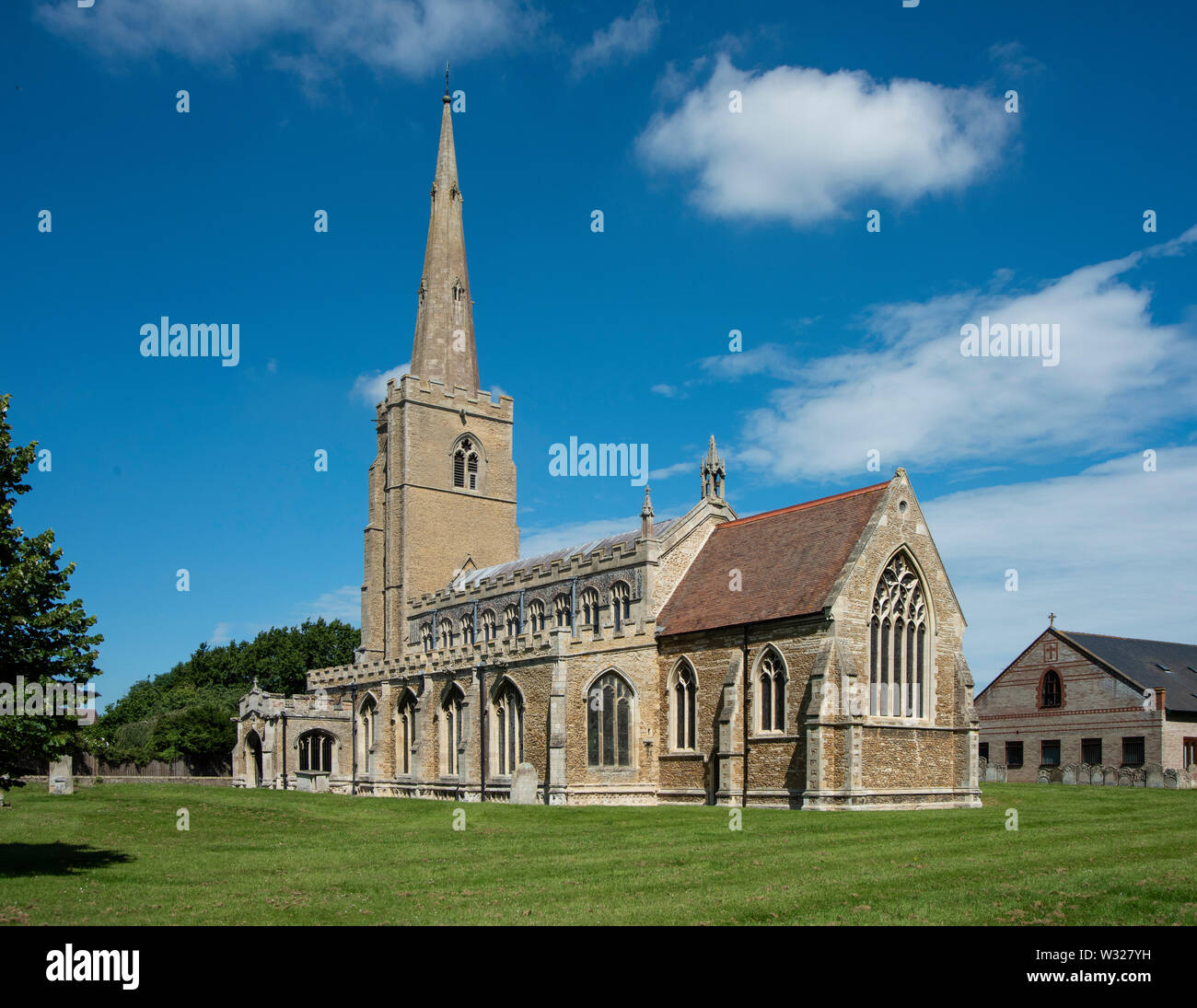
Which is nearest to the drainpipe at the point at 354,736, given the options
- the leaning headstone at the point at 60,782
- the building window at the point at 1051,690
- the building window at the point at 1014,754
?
the leaning headstone at the point at 60,782

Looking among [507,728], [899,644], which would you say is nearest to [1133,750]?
[899,644]

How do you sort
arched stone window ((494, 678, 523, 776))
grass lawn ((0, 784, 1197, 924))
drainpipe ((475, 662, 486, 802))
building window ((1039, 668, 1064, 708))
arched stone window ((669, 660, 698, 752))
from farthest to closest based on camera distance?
building window ((1039, 668, 1064, 708))
drainpipe ((475, 662, 486, 802))
arched stone window ((494, 678, 523, 776))
arched stone window ((669, 660, 698, 752))
grass lawn ((0, 784, 1197, 924))

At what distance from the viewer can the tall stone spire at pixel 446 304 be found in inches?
2377

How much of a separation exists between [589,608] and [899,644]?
14.2m

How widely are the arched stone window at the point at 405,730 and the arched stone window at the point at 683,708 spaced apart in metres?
12.6

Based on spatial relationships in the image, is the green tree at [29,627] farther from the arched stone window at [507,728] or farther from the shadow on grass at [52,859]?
the arched stone window at [507,728]

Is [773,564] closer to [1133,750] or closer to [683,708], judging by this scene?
[683,708]

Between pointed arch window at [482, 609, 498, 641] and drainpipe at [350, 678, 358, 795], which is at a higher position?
pointed arch window at [482, 609, 498, 641]

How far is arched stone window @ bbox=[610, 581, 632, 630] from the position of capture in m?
41.9

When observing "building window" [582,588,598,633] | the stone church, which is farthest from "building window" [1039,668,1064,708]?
"building window" [582,588,598,633]

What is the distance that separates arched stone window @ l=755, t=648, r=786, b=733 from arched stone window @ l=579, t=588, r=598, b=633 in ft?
35.7

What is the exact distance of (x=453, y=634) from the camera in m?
53.0

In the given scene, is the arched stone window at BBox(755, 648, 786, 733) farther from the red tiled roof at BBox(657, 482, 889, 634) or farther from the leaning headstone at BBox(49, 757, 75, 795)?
the leaning headstone at BBox(49, 757, 75, 795)
